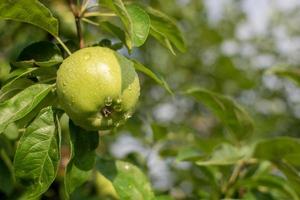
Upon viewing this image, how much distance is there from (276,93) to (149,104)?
1.31 metres

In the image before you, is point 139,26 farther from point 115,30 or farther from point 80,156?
point 80,156

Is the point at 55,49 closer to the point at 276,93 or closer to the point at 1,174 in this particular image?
the point at 1,174

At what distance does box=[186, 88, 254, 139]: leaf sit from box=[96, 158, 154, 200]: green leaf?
33 centimetres

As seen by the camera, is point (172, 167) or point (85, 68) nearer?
point (85, 68)

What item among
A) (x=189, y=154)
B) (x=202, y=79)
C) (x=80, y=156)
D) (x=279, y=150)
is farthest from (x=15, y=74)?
(x=202, y=79)

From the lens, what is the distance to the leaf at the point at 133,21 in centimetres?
128

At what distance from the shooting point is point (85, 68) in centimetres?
127

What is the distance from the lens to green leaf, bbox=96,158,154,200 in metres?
1.58

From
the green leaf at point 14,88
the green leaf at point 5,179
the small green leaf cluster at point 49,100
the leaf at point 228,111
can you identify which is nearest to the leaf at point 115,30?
the small green leaf cluster at point 49,100

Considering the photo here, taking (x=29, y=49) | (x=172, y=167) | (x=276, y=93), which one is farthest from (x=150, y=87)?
(x=29, y=49)

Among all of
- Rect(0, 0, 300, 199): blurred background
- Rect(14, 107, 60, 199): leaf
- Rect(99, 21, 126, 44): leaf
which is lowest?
Rect(0, 0, 300, 199): blurred background

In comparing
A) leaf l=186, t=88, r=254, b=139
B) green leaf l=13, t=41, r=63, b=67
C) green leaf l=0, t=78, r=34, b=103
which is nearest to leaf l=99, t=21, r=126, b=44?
green leaf l=13, t=41, r=63, b=67

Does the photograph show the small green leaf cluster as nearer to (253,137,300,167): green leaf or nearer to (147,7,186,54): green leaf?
(147,7,186,54): green leaf

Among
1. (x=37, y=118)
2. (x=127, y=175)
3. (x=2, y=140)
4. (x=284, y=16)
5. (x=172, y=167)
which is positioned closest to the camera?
(x=37, y=118)
